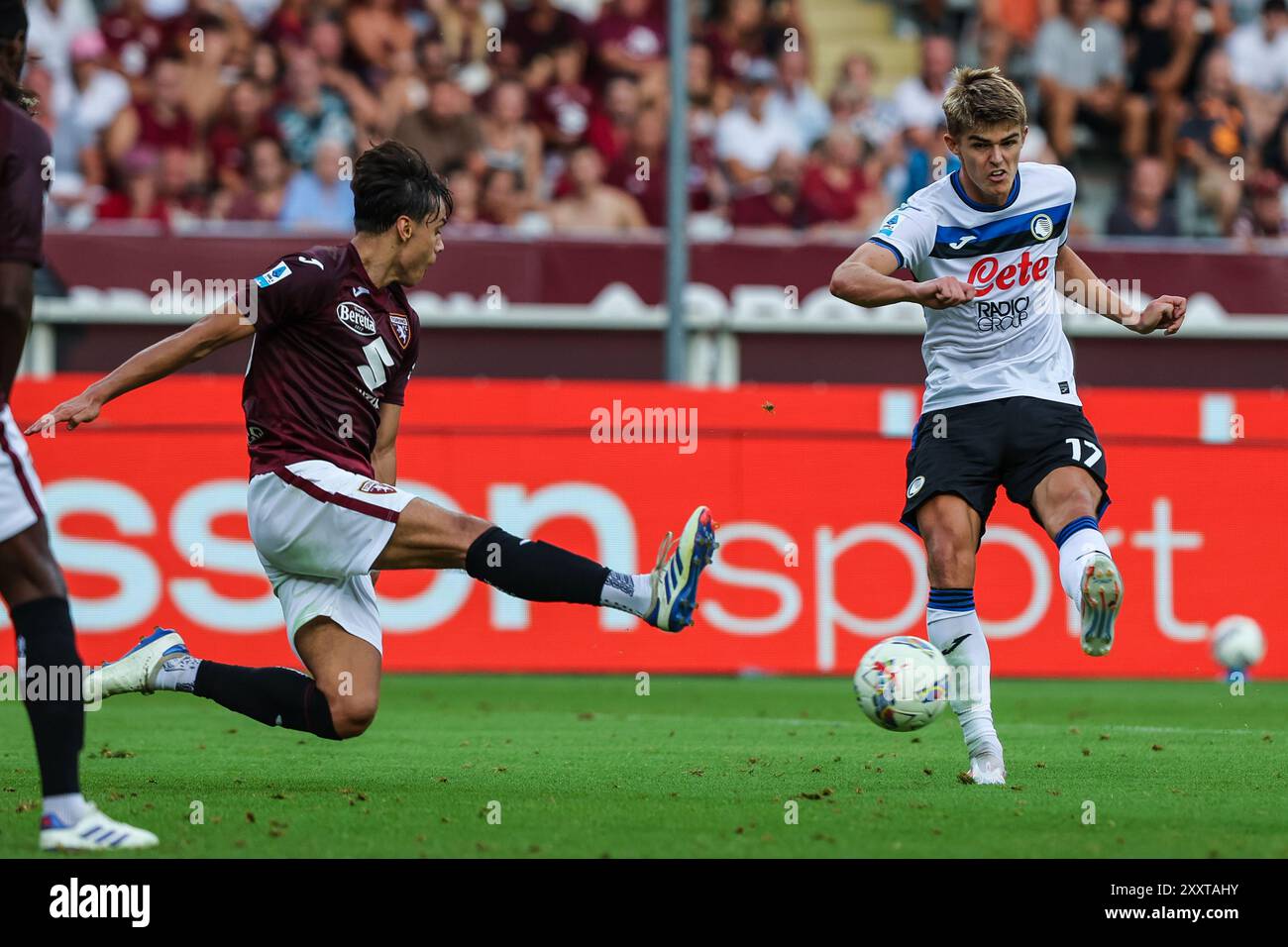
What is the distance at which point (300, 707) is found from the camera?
20.8 feet

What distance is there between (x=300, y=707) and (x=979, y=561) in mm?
6150

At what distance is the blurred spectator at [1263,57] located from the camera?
1691 cm

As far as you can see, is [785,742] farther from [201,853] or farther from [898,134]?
[898,134]

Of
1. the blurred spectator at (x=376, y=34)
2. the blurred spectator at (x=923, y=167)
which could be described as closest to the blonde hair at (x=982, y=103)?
the blurred spectator at (x=923, y=167)

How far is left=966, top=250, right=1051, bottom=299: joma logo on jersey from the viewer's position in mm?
6707

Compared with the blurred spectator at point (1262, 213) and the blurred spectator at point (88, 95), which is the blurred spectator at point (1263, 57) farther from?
the blurred spectator at point (88, 95)

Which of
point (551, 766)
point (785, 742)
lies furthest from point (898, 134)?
point (551, 766)

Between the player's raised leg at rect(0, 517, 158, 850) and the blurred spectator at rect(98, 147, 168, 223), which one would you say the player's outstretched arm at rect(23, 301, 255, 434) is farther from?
the blurred spectator at rect(98, 147, 168, 223)

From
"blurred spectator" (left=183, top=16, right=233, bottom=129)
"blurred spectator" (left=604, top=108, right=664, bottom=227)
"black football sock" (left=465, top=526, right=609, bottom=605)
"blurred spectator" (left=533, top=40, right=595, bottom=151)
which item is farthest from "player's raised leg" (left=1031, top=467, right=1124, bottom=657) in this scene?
"blurred spectator" (left=183, top=16, right=233, bottom=129)

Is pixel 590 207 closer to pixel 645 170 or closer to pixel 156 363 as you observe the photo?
pixel 645 170

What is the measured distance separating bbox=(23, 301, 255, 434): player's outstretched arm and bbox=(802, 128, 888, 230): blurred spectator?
31.9ft

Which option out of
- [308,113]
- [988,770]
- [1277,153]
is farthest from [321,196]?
[988,770]


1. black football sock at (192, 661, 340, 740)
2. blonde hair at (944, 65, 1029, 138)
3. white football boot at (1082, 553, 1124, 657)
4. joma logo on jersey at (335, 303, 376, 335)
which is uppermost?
blonde hair at (944, 65, 1029, 138)

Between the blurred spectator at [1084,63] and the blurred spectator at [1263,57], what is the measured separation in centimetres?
111
